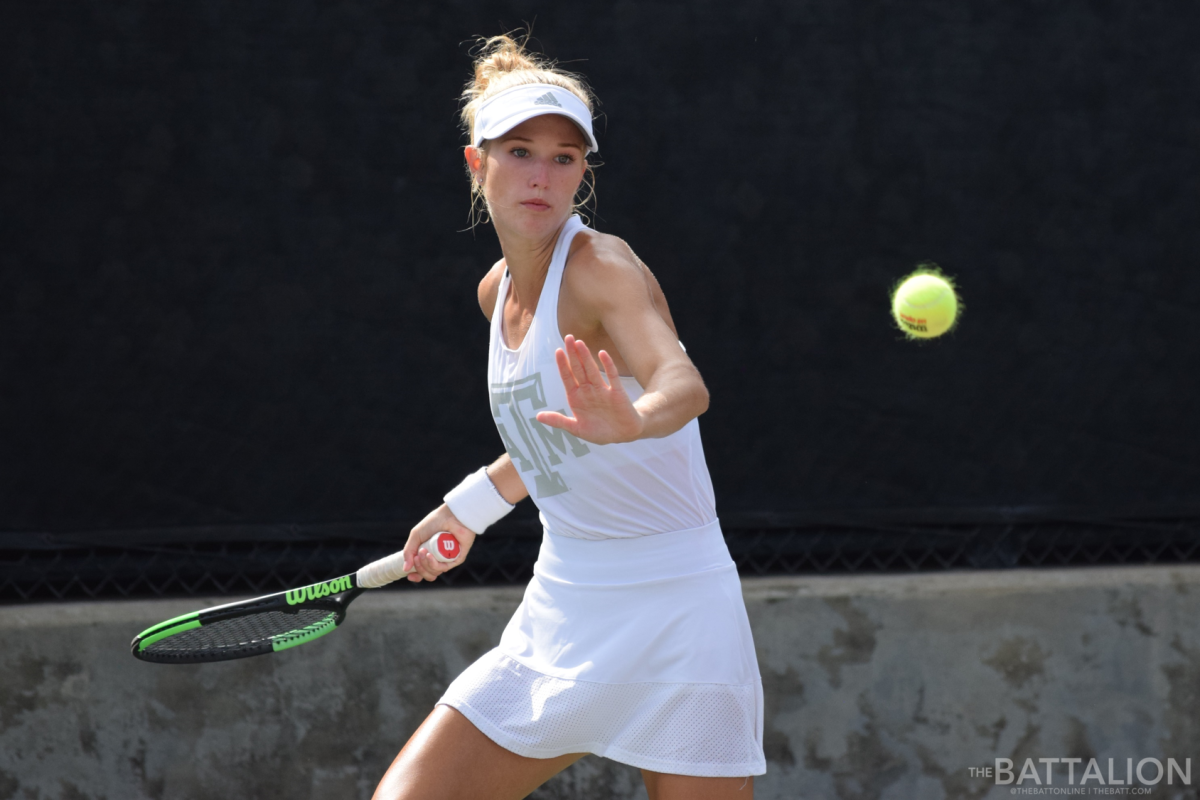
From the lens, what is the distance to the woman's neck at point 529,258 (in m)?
1.97

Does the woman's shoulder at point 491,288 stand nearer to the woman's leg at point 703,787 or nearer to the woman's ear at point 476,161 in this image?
the woman's ear at point 476,161

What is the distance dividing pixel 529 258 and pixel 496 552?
4.49ft

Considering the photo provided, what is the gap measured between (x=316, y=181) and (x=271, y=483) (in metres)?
0.80

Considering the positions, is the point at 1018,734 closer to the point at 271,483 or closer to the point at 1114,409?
the point at 1114,409

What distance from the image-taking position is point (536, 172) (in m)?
1.94

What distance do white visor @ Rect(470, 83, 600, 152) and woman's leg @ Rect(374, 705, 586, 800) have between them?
976mm

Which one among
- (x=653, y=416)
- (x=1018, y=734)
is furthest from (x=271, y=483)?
(x=1018, y=734)

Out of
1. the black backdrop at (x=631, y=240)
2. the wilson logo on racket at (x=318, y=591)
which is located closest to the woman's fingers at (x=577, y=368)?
the wilson logo on racket at (x=318, y=591)

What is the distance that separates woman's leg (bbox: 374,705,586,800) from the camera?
1919 mm

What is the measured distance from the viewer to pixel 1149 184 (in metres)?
3.17

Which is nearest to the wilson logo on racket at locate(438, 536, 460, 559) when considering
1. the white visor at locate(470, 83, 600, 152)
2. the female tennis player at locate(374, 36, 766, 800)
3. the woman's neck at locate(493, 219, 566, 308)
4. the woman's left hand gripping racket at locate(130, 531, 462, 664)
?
the woman's left hand gripping racket at locate(130, 531, 462, 664)

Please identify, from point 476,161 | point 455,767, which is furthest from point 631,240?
point 455,767

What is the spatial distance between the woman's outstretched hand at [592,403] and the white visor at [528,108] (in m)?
0.50

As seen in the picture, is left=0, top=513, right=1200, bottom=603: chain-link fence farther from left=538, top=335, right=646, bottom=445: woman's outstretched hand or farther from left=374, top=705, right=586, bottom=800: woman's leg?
left=538, top=335, right=646, bottom=445: woman's outstretched hand
